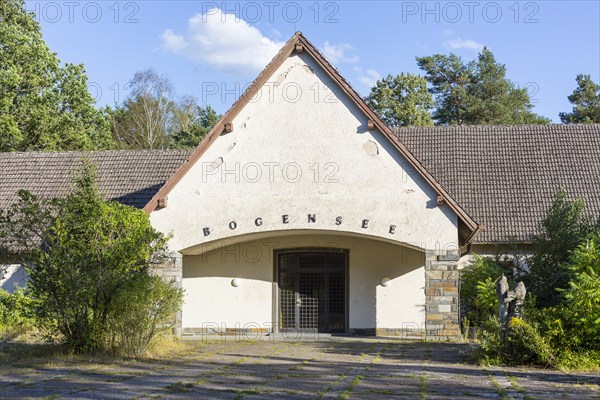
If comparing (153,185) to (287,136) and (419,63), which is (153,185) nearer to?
(287,136)

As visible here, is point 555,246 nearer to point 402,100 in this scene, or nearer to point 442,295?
point 442,295

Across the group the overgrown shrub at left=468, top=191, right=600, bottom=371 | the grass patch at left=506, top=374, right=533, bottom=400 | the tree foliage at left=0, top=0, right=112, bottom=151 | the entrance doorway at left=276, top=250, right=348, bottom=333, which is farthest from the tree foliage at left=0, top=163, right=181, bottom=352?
the tree foliage at left=0, top=0, right=112, bottom=151

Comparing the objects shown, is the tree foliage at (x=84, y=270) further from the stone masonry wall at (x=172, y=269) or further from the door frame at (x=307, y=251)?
the door frame at (x=307, y=251)

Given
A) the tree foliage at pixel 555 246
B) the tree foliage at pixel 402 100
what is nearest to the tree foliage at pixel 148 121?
the tree foliage at pixel 402 100

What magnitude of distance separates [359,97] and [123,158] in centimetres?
996

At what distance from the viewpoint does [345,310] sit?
22500mm

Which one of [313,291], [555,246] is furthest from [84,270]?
[555,246]

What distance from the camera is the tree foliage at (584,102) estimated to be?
48.5 meters

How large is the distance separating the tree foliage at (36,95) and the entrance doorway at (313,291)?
47.8ft

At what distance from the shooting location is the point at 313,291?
74.4 ft

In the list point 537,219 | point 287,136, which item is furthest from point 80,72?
Result: point 537,219

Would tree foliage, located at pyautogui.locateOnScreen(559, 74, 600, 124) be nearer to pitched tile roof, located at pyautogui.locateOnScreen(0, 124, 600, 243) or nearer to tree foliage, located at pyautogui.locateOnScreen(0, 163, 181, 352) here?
pitched tile roof, located at pyautogui.locateOnScreen(0, 124, 600, 243)

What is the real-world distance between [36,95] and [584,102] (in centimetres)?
3154

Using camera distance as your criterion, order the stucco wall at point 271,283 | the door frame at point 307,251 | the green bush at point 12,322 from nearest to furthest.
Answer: the green bush at point 12,322 → the stucco wall at point 271,283 → the door frame at point 307,251
